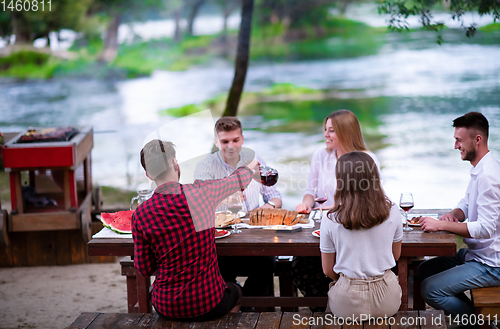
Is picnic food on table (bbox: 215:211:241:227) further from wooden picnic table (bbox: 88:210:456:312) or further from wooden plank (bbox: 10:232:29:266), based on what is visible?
wooden plank (bbox: 10:232:29:266)

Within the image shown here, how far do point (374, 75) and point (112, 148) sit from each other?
4.13 meters

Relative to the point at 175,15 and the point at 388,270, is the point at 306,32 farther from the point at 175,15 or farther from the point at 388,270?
the point at 388,270

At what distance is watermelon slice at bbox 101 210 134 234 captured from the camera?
9.24ft

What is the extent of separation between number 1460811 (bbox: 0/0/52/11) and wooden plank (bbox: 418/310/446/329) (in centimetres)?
589

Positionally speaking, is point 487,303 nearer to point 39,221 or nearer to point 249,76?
point 39,221

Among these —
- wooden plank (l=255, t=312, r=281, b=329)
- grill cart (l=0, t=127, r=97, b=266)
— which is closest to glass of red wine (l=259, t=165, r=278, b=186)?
wooden plank (l=255, t=312, r=281, b=329)

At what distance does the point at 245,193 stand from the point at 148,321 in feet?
4.14

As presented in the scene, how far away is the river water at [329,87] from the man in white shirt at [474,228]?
12.7 ft

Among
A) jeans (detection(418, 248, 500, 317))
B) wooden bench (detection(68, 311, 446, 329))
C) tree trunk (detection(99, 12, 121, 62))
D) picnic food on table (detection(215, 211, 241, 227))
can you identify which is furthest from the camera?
tree trunk (detection(99, 12, 121, 62))

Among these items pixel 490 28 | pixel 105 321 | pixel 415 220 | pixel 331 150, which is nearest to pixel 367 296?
pixel 415 220

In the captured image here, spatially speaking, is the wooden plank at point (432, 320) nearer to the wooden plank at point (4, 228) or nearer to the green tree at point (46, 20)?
the wooden plank at point (4, 228)

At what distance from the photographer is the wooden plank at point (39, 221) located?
4.27 metres

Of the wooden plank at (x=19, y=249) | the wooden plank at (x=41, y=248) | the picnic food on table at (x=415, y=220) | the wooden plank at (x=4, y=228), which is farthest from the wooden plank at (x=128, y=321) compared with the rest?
the wooden plank at (x=19, y=249)

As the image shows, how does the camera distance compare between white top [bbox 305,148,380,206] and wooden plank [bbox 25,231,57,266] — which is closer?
white top [bbox 305,148,380,206]
